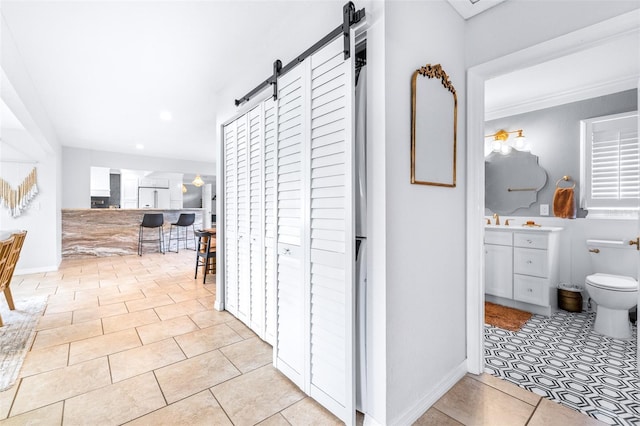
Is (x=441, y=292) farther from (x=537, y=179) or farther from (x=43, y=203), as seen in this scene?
(x=43, y=203)

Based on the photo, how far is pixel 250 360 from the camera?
2.16 meters

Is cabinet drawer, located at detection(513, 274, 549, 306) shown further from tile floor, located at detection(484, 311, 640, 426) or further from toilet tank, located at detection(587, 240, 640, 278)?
toilet tank, located at detection(587, 240, 640, 278)

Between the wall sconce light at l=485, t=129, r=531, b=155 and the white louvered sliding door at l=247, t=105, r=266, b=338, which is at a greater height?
the wall sconce light at l=485, t=129, r=531, b=155

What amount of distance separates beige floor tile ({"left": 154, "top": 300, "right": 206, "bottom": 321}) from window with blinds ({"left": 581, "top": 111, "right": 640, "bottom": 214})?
4272 mm

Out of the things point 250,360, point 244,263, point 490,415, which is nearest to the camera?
point 490,415

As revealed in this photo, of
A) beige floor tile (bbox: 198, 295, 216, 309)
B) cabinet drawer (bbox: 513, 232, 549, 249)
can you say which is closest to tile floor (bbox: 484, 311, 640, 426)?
cabinet drawer (bbox: 513, 232, 549, 249)

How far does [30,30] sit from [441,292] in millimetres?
3445

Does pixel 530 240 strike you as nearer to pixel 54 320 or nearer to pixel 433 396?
pixel 433 396

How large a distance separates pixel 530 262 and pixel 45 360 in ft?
14.1

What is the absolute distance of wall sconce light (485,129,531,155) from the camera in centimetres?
351

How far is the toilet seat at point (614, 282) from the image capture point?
241 cm

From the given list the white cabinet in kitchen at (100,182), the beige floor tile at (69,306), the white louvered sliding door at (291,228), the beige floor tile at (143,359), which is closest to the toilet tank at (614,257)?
the white louvered sliding door at (291,228)

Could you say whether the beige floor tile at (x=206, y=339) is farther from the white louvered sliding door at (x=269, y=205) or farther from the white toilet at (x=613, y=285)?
the white toilet at (x=613, y=285)

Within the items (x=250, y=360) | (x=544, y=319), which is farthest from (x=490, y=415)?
(x=544, y=319)
